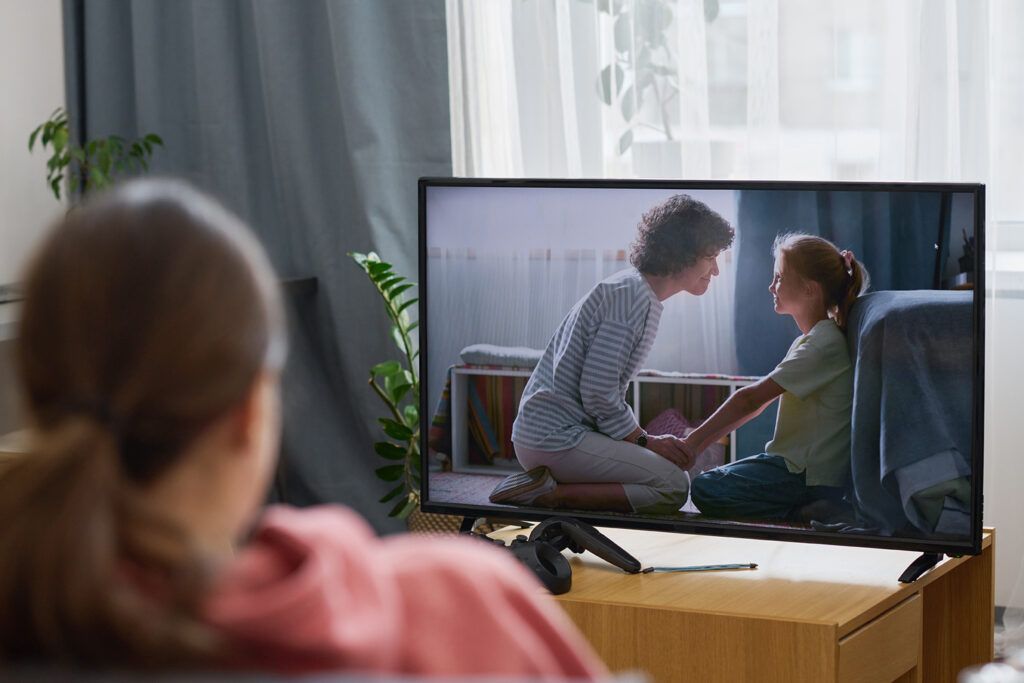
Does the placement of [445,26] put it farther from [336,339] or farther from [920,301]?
[920,301]

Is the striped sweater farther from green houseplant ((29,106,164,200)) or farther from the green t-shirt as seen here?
green houseplant ((29,106,164,200))

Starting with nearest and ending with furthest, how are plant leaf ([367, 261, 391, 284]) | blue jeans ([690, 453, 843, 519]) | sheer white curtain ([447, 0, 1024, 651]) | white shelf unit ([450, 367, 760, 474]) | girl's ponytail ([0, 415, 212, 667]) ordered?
1. girl's ponytail ([0, 415, 212, 667])
2. blue jeans ([690, 453, 843, 519])
3. white shelf unit ([450, 367, 760, 474])
4. sheer white curtain ([447, 0, 1024, 651])
5. plant leaf ([367, 261, 391, 284])

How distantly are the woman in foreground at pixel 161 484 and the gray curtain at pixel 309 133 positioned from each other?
7.15ft

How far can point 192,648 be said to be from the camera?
0.64 metres

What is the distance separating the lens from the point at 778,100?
A: 262 centimetres

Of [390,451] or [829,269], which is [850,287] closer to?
[829,269]

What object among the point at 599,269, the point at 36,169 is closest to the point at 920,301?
the point at 599,269

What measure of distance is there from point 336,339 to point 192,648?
240 cm

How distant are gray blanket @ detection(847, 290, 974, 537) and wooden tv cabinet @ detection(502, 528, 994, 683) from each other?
0.15m

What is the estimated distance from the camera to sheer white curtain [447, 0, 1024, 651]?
2.47 meters

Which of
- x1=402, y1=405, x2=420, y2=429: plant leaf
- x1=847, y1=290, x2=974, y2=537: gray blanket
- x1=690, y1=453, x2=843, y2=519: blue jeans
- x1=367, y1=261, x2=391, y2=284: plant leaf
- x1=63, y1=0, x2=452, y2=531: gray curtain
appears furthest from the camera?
x1=63, y1=0, x2=452, y2=531: gray curtain

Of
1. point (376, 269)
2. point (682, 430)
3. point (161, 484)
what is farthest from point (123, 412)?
point (376, 269)

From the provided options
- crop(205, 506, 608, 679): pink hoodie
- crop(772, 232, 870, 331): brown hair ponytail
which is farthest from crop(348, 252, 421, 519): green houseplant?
crop(205, 506, 608, 679): pink hoodie

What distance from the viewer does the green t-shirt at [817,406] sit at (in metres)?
1.99
